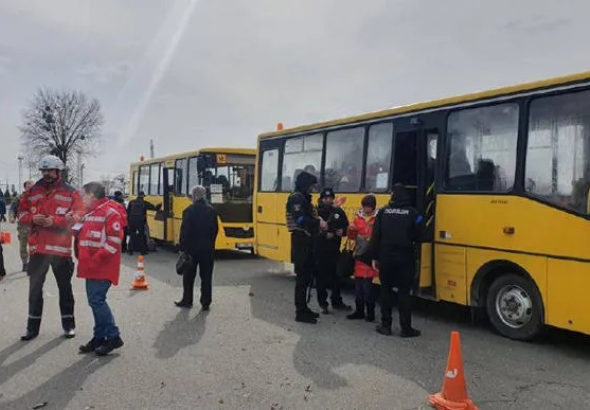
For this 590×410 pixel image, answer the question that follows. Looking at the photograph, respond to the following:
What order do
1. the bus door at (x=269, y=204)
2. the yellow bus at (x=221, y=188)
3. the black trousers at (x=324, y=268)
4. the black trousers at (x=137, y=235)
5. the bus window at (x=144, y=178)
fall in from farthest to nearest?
the bus window at (x=144, y=178) < the black trousers at (x=137, y=235) < the yellow bus at (x=221, y=188) < the bus door at (x=269, y=204) < the black trousers at (x=324, y=268)

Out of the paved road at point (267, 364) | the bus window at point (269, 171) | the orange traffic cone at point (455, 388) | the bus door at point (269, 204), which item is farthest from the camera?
the bus window at point (269, 171)

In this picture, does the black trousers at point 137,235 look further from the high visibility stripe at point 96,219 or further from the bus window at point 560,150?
the bus window at point 560,150

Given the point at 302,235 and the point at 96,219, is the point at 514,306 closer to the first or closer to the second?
the point at 302,235

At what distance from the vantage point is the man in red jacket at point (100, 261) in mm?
6191

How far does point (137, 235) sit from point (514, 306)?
39.7ft

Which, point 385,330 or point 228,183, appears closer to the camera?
point 385,330

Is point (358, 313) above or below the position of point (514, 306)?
below

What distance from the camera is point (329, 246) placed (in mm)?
8625

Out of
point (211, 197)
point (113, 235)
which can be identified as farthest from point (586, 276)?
point (211, 197)

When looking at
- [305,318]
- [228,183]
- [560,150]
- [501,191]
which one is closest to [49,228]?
[305,318]

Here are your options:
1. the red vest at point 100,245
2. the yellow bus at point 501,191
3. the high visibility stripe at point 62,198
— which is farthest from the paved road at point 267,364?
the high visibility stripe at point 62,198

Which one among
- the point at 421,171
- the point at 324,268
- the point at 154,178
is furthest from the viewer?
the point at 154,178

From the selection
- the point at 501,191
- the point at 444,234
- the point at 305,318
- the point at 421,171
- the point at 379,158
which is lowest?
the point at 305,318

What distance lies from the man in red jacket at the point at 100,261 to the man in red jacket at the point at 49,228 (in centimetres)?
55
